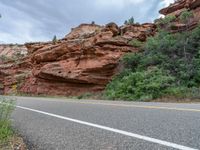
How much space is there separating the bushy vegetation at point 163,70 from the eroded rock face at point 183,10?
184 cm

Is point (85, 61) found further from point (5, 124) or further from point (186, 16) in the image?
point (5, 124)

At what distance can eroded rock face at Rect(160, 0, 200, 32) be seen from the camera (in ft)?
67.4

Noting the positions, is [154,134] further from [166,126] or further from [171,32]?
[171,32]

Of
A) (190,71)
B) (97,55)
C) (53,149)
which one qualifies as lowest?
(53,149)

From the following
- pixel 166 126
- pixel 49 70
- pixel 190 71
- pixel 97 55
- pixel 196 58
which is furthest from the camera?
pixel 49 70

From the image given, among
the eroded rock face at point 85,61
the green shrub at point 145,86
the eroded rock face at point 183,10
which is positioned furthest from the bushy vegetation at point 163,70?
the eroded rock face at point 85,61

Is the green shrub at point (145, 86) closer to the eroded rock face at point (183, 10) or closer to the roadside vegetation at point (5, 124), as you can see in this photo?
the eroded rock face at point (183, 10)

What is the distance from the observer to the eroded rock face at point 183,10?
2053 cm

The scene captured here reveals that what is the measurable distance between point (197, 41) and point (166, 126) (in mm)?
15142

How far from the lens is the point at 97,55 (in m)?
22.9

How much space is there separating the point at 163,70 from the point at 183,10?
24.6 feet

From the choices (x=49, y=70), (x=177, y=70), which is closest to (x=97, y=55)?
(x=49, y=70)

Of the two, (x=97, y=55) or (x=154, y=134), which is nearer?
(x=154, y=134)

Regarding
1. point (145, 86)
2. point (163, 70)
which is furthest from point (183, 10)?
point (145, 86)
